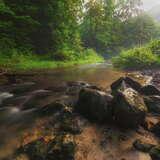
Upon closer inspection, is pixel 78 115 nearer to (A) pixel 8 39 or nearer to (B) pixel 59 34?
(A) pixel 8 39

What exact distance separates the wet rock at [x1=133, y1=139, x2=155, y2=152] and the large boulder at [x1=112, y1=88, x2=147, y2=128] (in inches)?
40.9

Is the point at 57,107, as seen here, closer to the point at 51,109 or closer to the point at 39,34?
the point at 51,109

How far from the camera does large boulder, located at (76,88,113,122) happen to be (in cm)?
834

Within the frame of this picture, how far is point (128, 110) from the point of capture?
770 cm

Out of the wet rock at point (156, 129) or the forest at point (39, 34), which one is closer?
the wet rock at point (156, 129)

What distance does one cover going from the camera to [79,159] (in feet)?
19.9

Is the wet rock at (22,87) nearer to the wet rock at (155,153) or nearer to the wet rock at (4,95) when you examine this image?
the wet rock at (4,95)

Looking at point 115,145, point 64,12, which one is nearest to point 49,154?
point 115,145

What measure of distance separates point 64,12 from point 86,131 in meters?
22.5

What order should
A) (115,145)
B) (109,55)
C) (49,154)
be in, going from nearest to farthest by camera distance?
(49,154)
(115,145)
(109,55)

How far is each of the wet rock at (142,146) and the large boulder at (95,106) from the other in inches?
69.3

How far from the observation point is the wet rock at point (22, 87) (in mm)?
12686

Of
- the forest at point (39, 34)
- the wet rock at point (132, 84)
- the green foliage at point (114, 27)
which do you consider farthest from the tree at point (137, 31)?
the wet rock at point (132, 84)

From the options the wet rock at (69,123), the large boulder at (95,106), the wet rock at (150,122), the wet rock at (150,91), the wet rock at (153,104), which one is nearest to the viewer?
the wet rock at (69,123)
